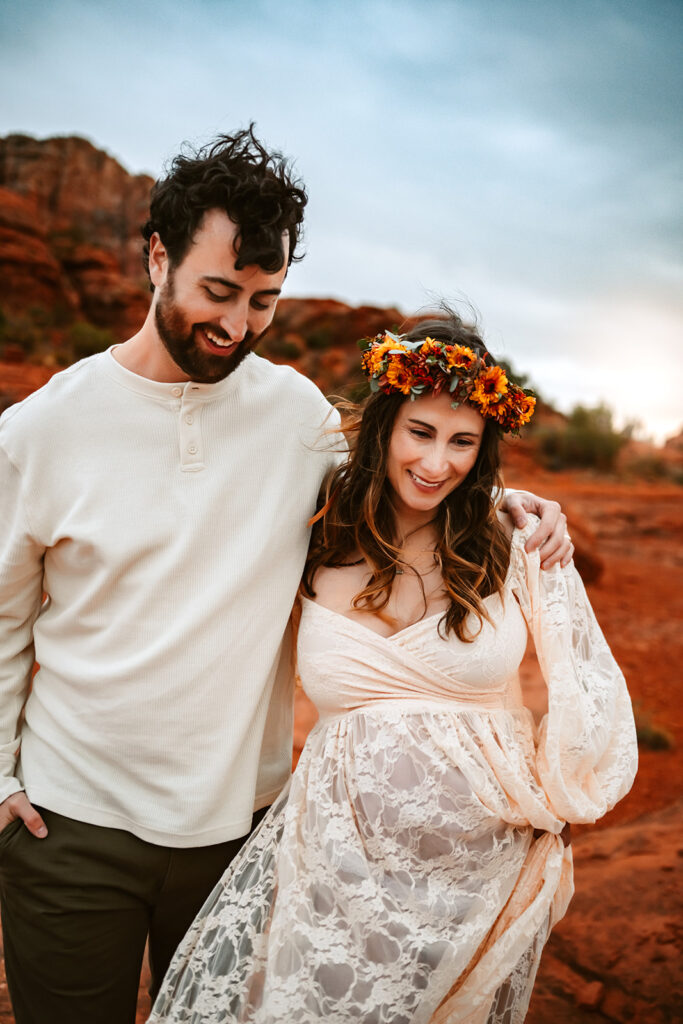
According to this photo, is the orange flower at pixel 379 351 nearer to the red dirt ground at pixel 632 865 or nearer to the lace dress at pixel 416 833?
the lace dress at pixel 416 833

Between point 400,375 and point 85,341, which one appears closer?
point 400,375

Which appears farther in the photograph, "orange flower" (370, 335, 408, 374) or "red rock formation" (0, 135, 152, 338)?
"red rock formation" (0, 135, 152, 338)

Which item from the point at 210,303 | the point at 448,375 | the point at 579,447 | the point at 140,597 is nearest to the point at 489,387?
the point at 448,375

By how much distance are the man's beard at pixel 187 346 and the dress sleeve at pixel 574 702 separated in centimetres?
110

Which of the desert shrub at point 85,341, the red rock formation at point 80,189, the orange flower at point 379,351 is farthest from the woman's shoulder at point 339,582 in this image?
the red rock formation at point 80,189

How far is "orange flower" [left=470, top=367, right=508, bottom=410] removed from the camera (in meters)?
2.42

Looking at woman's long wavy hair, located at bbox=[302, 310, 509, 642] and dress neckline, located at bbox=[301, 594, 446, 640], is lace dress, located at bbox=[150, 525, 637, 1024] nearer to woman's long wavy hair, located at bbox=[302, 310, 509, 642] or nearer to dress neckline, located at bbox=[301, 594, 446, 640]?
dress neckline, located at bbox=[301, 594, 446, 640]

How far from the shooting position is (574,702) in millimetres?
2293

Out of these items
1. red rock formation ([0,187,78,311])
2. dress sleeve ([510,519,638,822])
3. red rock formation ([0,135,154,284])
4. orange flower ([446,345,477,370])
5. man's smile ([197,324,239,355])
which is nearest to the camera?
man's smile ([197,324,239,355])

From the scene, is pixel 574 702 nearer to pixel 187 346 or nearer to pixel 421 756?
pixel 421 756

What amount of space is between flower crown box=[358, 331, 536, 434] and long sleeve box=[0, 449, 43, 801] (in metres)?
1.19

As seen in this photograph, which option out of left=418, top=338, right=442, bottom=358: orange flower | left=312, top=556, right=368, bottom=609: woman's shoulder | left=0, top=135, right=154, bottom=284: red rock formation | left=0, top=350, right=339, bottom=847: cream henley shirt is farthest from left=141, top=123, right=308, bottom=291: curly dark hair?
left=0, top=135, right=154, bottom=284: red rock formation

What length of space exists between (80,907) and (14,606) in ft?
2.93

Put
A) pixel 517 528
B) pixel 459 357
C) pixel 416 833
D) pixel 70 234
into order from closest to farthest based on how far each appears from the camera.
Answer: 1. pixel 416 833
2. pixel 459 357
3. pixel 517 528
4. pixel 70 234
